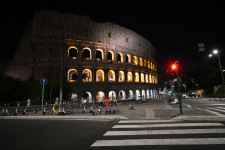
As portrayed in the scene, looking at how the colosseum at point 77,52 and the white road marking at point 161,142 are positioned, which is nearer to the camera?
the white road marking at point 161,142

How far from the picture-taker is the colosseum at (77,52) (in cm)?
2580

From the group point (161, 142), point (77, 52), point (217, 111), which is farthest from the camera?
point (77, 52)

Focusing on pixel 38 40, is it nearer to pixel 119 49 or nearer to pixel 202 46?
pixel 119 49

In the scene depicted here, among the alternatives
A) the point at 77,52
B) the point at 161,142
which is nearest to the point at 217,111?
the point at 161,142


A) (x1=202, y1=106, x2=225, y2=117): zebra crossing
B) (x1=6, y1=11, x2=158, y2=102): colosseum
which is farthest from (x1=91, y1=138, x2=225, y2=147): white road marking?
(x1=6, y1=11, x2=158, y2=102): colosseum

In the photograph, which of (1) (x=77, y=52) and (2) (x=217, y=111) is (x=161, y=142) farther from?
(1) (x=77, y=52)

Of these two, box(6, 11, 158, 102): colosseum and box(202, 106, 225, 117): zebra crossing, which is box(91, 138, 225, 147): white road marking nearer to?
box(202, 106, 225, 117): zebra crossing

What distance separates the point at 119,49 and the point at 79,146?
30904 millimetres

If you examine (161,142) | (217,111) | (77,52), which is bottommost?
(217,111)

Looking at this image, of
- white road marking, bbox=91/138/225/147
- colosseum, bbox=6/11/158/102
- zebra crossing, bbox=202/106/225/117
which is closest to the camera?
white road marking, bbox=91/138/225/147

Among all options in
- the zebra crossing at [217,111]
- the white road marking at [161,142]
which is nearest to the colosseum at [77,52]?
the zebra crossing at [217,111]

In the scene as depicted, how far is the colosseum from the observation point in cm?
2580

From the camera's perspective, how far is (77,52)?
91.6ft

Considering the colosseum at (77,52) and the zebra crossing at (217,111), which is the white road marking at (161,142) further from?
the colosseum at (77,52)
